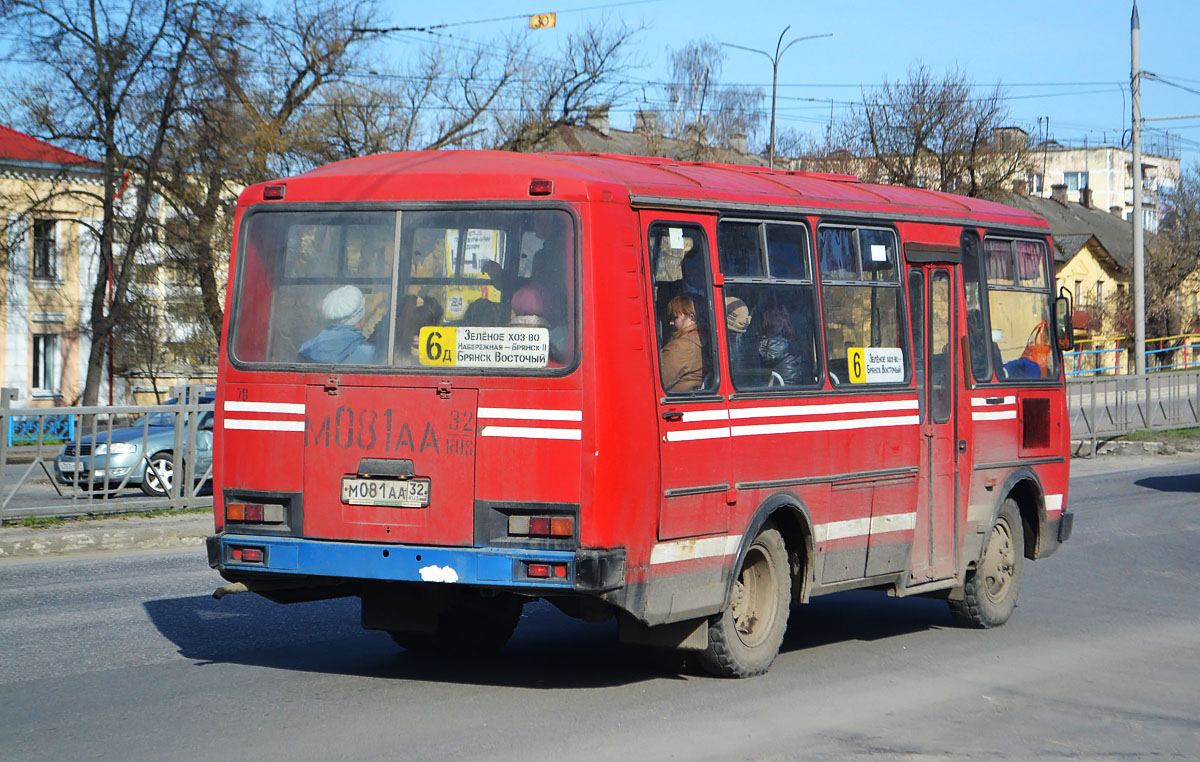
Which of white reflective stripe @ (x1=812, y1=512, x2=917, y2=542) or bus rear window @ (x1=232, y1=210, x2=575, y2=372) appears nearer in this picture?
bus rear window @ (x1=232, y1=210, x2=575, y2=372)

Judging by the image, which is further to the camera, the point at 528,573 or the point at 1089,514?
the point at 1089,514

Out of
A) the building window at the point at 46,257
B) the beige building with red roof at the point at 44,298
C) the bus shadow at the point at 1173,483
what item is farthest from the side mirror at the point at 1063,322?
the building window at the point at 46,257

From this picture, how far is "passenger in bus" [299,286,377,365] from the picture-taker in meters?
7.50

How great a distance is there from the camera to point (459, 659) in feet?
28.2

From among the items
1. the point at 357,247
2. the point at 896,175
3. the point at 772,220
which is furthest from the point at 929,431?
the point at 896,175

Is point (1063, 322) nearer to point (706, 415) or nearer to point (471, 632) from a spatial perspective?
point (706, 415)

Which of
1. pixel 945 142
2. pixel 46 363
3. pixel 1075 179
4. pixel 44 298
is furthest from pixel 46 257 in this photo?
pixel 1075 179

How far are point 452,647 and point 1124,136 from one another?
34.9 meters

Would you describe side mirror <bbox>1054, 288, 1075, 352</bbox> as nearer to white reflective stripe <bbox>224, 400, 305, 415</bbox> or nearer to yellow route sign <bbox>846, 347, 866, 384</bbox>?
yellow route sign <bbox>846, 347, 866, 384</bbox>

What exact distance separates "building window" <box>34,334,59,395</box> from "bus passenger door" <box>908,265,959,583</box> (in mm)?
43696

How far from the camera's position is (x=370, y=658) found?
853cm

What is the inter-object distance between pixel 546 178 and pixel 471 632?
294cm

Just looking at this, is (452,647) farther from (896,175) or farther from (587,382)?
(896,175)

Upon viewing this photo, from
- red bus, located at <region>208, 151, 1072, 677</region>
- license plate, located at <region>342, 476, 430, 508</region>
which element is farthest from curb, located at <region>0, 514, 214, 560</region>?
license plate, located at <region>342, 476, 430, 508</region>
